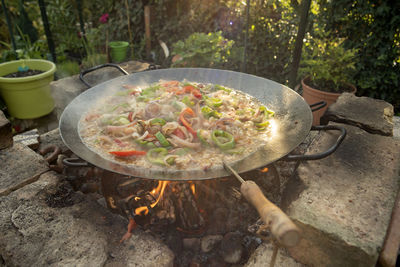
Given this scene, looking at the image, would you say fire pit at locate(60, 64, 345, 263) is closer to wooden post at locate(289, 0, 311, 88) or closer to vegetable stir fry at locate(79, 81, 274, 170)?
vegetable stir fry at locate(79, 81, 274, 170)

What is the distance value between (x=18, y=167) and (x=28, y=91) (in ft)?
8.69

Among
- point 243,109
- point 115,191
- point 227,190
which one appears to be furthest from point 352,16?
point 115,191

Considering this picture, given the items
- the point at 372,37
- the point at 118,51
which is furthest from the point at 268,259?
the point at 118,51

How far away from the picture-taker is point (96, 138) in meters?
2.46

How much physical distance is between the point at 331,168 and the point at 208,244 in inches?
48.9

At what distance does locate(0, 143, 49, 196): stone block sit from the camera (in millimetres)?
2328

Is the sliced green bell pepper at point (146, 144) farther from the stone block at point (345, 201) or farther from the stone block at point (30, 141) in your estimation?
the stone block at point (30, 141)

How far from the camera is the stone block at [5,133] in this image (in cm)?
253

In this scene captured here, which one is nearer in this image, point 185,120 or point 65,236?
point 65,236

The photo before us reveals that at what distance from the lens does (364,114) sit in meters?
2.97

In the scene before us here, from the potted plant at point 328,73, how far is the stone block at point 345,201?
1714 millimetres

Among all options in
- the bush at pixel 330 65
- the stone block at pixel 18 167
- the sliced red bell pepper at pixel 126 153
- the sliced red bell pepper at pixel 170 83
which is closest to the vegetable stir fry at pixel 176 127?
the sliced red bell pepper at pixel 126 153

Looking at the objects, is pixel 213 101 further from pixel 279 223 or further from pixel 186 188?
pixel 279 223

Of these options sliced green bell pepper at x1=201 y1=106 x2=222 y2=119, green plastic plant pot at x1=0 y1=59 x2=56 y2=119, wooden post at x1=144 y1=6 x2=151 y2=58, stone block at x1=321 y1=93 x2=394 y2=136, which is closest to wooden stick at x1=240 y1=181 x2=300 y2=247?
sliced green bell pepper at x1=201 y1=106 x2=222 y2=119
